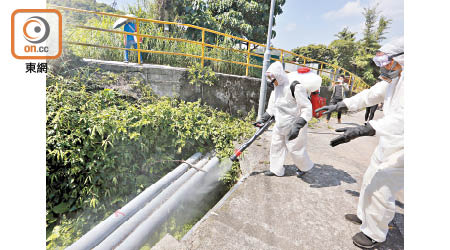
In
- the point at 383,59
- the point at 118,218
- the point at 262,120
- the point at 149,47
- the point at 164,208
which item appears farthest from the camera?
the point at 149,47

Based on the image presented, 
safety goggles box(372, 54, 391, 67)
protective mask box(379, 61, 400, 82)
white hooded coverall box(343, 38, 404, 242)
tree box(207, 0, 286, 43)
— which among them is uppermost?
tree box(207, 0, 286, 43)

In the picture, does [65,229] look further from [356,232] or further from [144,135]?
[356,232]

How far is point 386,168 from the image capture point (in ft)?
5.22

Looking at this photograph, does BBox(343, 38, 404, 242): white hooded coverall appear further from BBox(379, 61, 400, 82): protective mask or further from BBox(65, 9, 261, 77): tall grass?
BBox(65, 9, 261, 77): tall grass

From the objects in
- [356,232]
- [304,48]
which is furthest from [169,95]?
[304,48]

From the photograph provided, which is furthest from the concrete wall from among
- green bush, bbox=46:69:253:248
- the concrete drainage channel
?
the concrete drainage channel

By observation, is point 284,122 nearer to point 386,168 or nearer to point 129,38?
point 386,168

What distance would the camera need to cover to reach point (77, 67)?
3711mm

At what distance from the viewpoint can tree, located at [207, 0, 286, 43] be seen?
1038cm

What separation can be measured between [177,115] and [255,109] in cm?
316

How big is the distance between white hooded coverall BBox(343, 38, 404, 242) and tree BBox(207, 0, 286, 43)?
377 inches

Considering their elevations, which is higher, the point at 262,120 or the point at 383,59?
the point at 383,59

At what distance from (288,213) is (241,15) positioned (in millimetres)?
10612

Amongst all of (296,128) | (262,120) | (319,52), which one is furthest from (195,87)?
(319,52)
